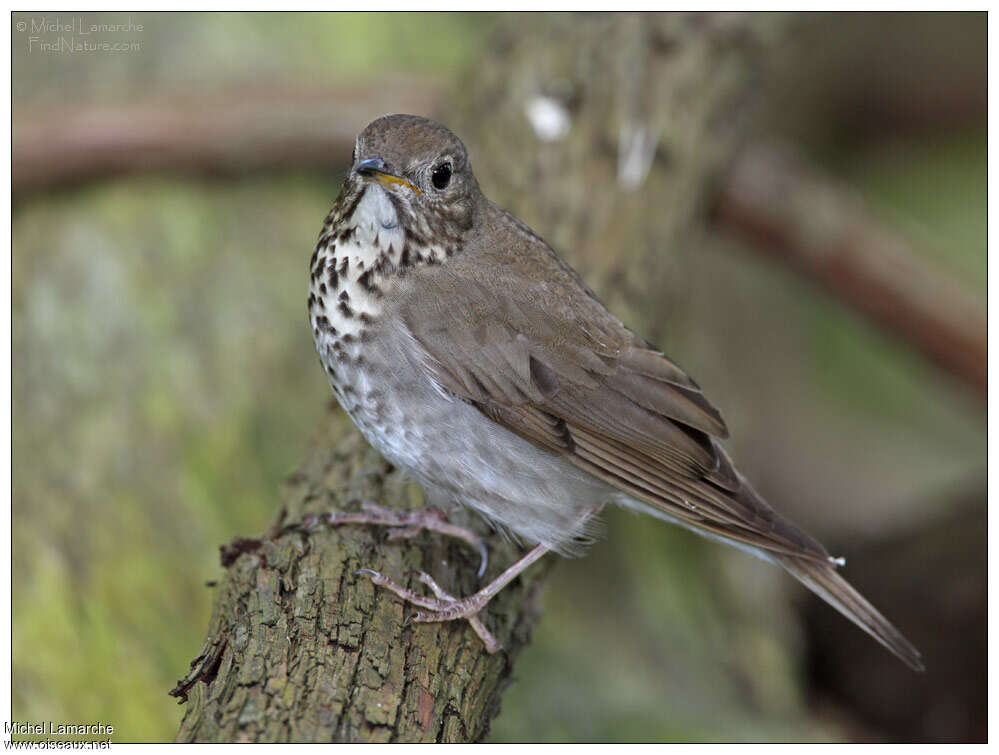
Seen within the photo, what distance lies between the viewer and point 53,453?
13.8 feet

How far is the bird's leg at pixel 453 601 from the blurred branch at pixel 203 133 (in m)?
3.09

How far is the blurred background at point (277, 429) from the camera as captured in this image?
409cm

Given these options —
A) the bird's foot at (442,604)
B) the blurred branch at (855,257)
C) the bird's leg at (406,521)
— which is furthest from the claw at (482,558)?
the blurred branch at (855,257)

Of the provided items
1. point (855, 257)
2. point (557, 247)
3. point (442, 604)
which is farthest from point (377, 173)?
point (855, 257)

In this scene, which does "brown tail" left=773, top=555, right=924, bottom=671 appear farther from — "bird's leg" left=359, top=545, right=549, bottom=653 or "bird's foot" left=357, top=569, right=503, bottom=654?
"bird's foot" left=357, top=569, right=503, bottom=654

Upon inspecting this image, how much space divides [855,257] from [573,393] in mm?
3436

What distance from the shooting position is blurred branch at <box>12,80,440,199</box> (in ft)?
17.0

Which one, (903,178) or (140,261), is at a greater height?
(903,178)

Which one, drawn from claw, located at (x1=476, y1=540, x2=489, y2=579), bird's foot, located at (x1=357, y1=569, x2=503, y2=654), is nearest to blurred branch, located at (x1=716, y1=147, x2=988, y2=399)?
claw, located at (x1=476, y1=540, x2=489, y2=579)

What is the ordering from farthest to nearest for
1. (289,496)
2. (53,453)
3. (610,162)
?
(610,162)
(53,453)
(289,496)

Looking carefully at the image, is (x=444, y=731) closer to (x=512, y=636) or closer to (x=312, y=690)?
(x=312, y=690)

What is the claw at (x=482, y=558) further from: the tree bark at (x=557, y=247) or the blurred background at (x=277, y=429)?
the blurred background at (x=277, y=429)

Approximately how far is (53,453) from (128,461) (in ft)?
0.95
